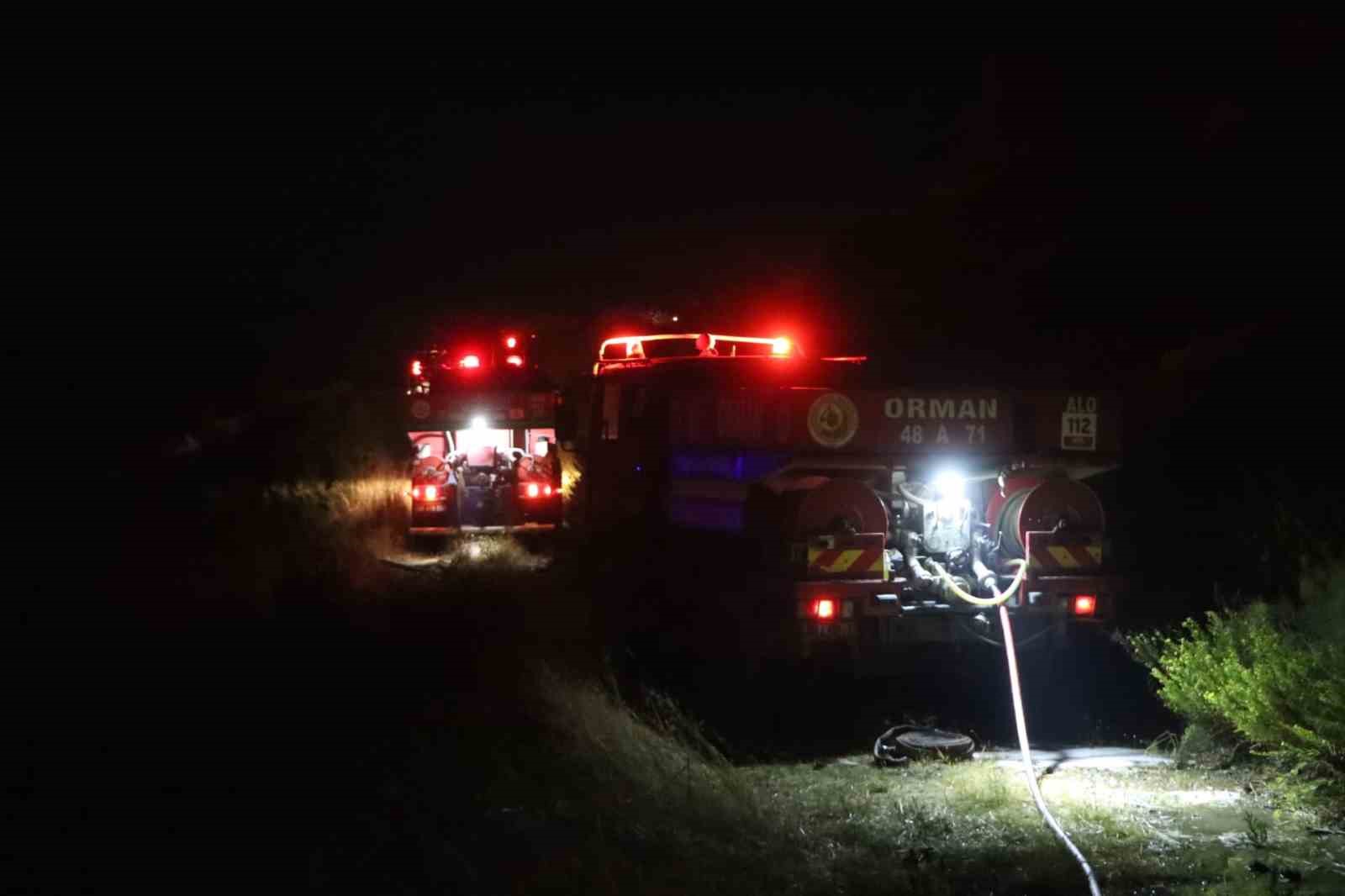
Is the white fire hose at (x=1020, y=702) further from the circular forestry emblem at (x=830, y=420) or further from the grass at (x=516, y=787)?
the circular forestry emblem at (x=830, y=420)

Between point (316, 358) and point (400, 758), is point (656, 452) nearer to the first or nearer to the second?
point (400, 758)

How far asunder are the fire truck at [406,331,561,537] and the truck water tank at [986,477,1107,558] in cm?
1014

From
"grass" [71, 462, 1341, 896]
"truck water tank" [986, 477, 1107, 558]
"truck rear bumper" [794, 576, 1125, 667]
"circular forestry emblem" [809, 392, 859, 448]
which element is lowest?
"grass" [71, 462, 1341, 896]

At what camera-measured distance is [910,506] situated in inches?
424

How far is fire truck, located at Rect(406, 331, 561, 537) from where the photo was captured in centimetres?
1948

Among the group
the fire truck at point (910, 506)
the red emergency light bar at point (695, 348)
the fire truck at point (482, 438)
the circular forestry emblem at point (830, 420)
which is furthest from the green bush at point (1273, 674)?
the fire truck at point (482, 438)

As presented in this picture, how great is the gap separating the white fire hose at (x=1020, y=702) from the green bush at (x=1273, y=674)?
900 millimetres

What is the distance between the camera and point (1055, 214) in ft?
77.0

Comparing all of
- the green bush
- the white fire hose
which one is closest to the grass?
the white fire hose

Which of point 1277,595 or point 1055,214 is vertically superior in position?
point 1055,214

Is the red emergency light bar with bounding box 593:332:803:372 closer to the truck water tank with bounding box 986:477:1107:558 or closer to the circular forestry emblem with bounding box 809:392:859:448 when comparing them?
the circular forestry emblem with bounding box 809:392:859:448

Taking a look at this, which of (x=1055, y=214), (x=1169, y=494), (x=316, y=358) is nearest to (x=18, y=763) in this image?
(x=1169, y=494)

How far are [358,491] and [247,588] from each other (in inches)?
422

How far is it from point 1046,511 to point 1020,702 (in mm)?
1814
